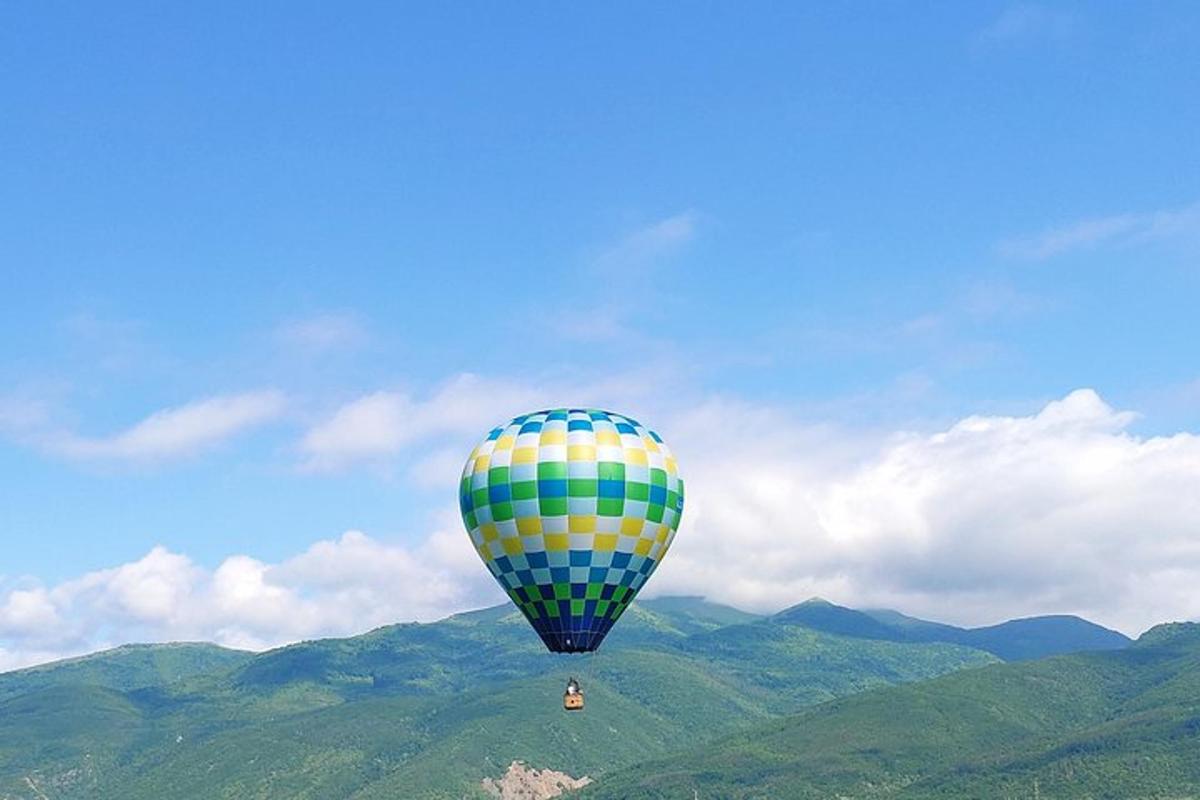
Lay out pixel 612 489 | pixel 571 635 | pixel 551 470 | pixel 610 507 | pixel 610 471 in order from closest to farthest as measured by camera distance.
Result: 1. pixel 551 470
2. pixel 571 635
3. pixel 610 507
4. pixel 612 489
5. pixel 610 471

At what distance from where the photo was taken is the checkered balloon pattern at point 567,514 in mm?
83188

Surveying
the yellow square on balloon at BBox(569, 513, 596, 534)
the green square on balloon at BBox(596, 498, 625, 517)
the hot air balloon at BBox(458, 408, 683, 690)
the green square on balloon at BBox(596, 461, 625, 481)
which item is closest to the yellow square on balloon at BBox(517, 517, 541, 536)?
the hot air balloon at BBox(458, 408, 683, 690)

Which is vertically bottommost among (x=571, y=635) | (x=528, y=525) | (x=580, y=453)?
(x=571, y=635)

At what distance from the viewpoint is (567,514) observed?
8300 cm

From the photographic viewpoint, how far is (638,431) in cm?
8806

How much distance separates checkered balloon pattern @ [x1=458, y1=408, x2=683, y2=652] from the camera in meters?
83.2

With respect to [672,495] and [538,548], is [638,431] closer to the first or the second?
[672,495]

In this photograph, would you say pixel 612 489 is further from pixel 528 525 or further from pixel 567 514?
pixel 528 525

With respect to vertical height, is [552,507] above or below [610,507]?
below

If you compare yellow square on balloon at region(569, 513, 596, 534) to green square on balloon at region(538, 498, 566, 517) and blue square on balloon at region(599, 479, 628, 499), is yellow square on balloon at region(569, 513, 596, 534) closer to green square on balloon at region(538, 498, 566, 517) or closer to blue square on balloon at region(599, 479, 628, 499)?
green square on balloon at region(538, 498, 566, 517)

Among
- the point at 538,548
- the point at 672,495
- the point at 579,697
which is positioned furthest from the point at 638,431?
the point at 579,697

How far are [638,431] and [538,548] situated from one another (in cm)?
1107

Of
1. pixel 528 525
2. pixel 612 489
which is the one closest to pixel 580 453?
pixel 612 489

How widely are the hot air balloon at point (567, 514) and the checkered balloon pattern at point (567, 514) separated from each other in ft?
0.21
